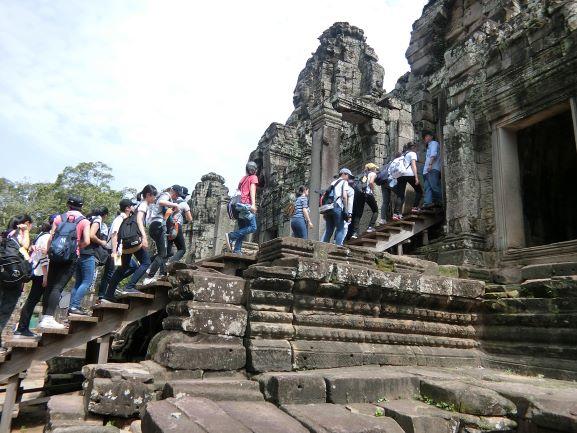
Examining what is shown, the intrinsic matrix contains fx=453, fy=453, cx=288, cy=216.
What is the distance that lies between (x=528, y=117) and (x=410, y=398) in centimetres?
470

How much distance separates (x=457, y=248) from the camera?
21.4 feet

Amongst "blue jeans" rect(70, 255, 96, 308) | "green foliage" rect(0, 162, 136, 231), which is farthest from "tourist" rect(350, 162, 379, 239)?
"green foliage" rect(0, 162, 136, 231)

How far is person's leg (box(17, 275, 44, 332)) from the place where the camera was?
17.6ft

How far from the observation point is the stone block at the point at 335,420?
8.63ft

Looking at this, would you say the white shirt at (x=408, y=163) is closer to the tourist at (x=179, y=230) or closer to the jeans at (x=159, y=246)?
the tourist at (x=179, y=230)

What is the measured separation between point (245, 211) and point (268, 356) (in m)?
2.89

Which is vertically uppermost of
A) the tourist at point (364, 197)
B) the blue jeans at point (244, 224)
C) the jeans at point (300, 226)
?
the tourist at point (364, 197)

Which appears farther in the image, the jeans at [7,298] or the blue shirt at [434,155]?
the blue shirt at [434,155]

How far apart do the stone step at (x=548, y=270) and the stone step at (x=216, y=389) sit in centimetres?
381

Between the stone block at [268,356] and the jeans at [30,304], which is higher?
the jeans at [30,304]

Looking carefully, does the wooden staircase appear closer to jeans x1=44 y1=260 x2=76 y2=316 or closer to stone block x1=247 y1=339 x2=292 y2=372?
stone block x1=247 y1=339 x2=292 y2=372

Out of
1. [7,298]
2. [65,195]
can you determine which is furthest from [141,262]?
[65,195]

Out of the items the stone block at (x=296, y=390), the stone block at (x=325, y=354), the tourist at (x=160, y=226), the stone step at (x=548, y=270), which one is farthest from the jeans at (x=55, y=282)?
the stone step at (x=548, y=270)

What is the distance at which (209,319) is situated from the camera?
3.91m
